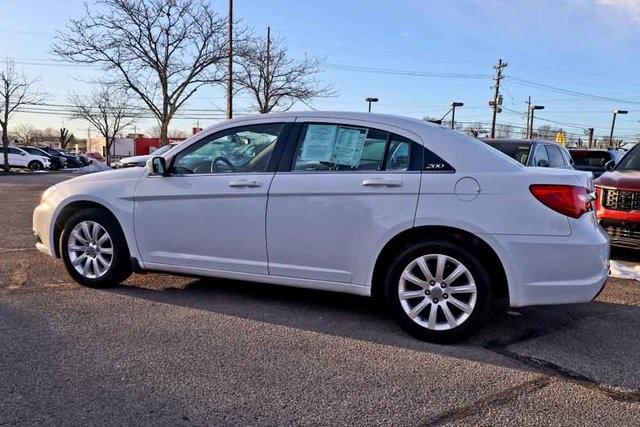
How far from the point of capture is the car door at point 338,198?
172 inches

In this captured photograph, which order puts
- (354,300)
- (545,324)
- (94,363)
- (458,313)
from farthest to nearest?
(354,300), (545,324), (458,313), (94,363)

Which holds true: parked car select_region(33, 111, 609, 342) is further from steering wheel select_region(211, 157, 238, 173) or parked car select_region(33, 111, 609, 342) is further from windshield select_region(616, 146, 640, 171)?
windshield select_region(616, 146, 640, 171)

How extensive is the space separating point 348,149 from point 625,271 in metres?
4.30

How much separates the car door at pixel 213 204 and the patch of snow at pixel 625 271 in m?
4.46

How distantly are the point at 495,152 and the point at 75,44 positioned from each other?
21.8 m

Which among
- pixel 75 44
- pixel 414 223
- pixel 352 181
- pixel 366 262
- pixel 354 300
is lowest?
pixel 354 300

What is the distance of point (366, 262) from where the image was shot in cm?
444

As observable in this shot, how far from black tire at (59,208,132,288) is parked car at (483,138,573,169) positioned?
6.31 metres

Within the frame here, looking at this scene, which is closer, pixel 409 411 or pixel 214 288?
pixel 409 411

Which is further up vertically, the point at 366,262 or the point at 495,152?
the point at 495,152

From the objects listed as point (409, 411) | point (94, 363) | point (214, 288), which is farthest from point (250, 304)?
point (409, 411)

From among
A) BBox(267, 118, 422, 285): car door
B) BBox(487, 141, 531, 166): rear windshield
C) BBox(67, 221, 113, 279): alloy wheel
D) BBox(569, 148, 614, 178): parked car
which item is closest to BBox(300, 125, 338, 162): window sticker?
BBox(267, 118, 422, 285): car door

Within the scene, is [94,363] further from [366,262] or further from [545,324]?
[545,324]

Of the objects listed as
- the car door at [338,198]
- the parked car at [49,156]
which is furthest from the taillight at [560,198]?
the parked car at [49,156]
